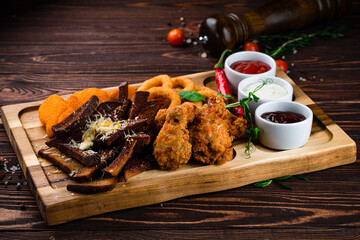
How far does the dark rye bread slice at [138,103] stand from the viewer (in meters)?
4.28

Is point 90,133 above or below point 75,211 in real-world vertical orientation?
above

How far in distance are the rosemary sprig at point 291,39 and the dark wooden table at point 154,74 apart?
0.12 metres

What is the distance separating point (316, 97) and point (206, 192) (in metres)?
2.24

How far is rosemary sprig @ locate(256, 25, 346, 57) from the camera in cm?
655

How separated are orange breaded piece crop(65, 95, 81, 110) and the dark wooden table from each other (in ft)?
2.56

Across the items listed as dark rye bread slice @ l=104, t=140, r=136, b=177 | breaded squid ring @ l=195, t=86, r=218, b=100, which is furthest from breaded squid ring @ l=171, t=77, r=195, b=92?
dark rye bread slice @ l=104, t=140, r=136, b=177

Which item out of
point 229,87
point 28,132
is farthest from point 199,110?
point 28,132

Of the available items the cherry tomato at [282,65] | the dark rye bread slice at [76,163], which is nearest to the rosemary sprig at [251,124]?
the dark rye bread slice at [76,163]

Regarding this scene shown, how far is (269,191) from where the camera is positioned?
4105 mm

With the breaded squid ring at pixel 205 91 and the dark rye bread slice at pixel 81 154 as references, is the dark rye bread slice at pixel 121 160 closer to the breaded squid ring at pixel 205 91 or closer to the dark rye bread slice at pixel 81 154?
the dark rye bread slice at pixel 81 154

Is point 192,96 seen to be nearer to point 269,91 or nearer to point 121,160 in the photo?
point 269,91

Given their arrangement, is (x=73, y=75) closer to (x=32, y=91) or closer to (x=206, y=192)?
(x=32, y=91)

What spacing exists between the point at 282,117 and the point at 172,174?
1200 millimetres

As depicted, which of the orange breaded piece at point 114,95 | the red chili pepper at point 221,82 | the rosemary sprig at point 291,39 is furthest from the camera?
the rosemary sprig at point 291,39
